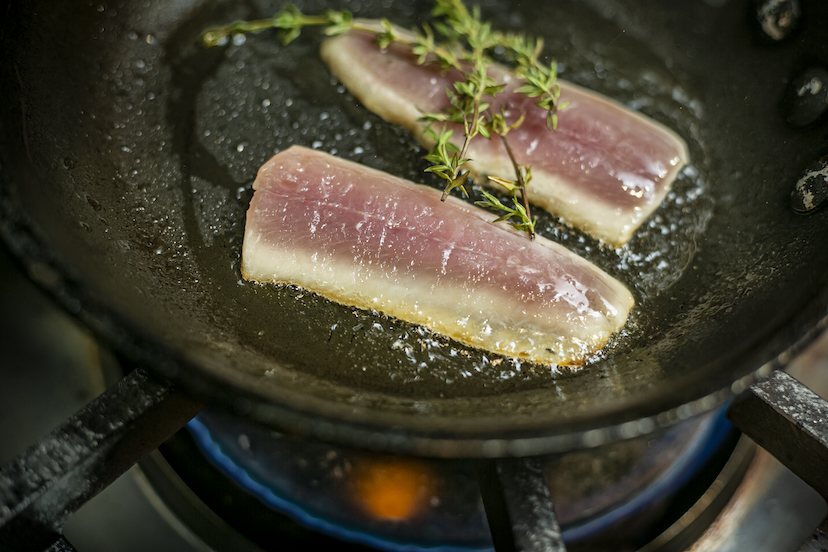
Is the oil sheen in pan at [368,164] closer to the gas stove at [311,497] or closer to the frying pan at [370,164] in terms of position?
the frying pan at [370,164]

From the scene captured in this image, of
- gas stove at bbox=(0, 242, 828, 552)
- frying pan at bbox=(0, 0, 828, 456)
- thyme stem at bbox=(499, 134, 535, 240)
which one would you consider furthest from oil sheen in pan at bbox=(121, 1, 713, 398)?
gas stove at bbox=(0, 242, 828, 552)

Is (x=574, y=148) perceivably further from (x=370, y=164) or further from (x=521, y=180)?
(x=370, y=164)

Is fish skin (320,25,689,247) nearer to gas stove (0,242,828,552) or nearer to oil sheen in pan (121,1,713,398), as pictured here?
oil sheen in pan (121,1,713,398)

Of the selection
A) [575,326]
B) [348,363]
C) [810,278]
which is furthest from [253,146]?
[810,278]

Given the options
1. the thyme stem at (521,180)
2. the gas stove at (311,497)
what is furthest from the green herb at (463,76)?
the gas stove at (311,497)

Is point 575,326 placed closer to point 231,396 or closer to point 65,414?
point 231,396
